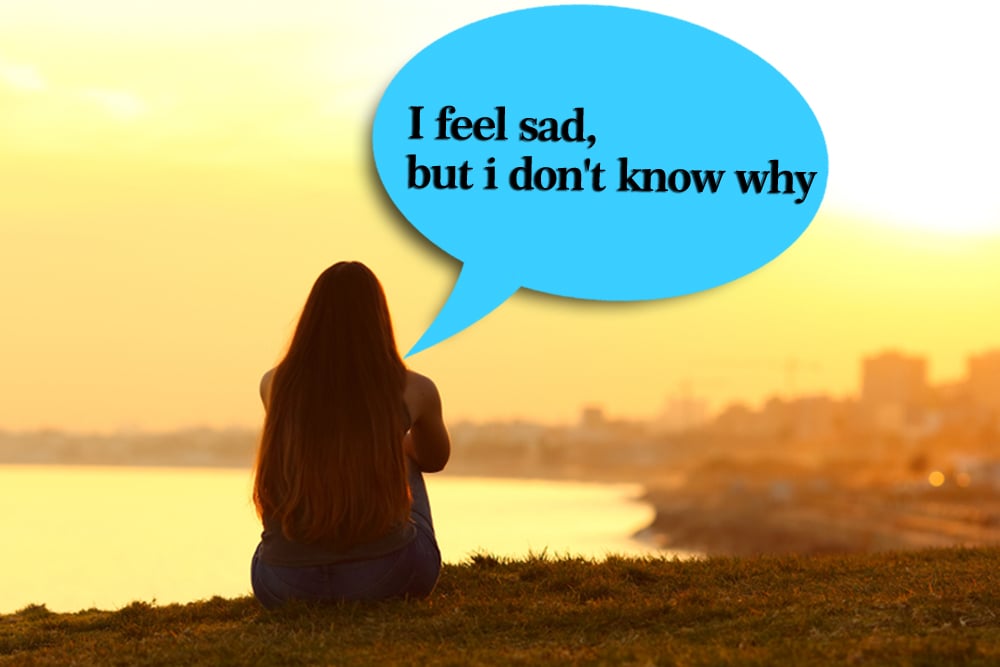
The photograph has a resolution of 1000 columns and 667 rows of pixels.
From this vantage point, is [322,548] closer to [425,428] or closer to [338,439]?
[338,439]

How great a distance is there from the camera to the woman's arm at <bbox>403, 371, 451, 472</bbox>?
6.65 m

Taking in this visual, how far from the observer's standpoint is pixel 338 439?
649cm

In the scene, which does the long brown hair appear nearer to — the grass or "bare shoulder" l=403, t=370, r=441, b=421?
"bare shoulder" l=403, t=370, r=441, b=421

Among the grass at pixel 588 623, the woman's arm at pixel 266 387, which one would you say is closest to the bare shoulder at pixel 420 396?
the woman's arm at pixel 266 387

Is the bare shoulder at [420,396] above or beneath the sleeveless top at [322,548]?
above

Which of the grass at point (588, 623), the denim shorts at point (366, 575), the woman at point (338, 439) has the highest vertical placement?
the woman at point (338, 439)

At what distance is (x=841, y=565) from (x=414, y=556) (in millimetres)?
3134

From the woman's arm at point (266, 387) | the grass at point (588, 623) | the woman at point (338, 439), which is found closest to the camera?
the grass at point (588, 623)

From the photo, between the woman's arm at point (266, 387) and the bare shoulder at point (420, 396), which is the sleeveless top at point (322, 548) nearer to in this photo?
the bare shoulder at point (420, 396)

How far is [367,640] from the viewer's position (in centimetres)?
612

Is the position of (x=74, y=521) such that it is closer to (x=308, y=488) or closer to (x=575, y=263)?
(x=575, y=263)

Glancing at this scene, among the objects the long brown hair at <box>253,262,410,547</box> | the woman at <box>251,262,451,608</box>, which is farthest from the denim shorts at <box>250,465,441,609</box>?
the long brown hair at <box>253,262,410,547</box>

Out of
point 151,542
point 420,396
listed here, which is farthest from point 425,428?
point 151,542

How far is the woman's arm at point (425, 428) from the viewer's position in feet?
21.8
